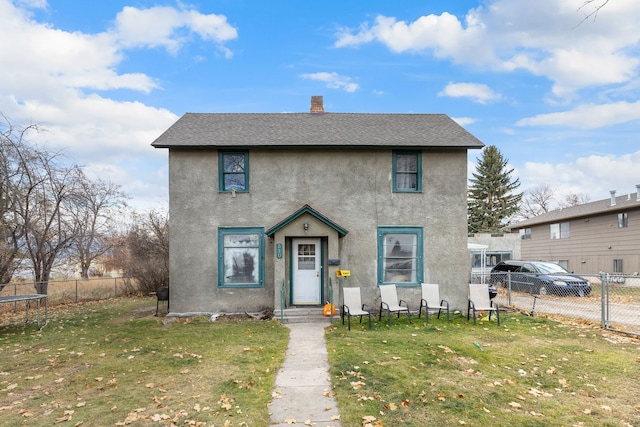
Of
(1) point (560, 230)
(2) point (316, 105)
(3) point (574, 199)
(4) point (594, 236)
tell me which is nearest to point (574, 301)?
(2) point (316, 105)

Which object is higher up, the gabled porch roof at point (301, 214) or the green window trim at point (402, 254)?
the gabled porch roof at point (301, 214)

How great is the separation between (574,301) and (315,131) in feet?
39.0

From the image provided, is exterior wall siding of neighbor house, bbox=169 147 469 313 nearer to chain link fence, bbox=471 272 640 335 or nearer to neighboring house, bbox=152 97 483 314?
neighboring house, bbox=152 97 483 314

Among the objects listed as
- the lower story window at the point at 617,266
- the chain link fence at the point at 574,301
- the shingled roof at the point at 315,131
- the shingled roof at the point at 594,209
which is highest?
the shingled roof at the point at 315,131

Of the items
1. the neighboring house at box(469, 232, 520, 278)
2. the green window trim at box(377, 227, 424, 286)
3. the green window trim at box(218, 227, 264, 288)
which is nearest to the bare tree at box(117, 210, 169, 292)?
the green window trim at box(218, 227, 264, 288)

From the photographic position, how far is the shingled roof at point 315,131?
1225cm

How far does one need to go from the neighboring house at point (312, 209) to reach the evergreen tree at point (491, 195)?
34.7 metres

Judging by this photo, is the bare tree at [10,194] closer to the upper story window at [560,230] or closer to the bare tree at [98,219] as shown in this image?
the bare tree at [98,219]

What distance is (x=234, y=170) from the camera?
12570 mm

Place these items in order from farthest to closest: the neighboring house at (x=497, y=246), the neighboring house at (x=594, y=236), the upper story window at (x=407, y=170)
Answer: the neighboring house at (x=497, y=246) → the neighboring house at (x=594, y=236) → the upper story window at (x=407, y=170)

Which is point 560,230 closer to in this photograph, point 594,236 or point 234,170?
point 594,236

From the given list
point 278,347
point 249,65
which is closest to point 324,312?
point 278,347

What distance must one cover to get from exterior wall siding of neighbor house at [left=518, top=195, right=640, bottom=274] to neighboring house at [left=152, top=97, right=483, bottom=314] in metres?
16.5

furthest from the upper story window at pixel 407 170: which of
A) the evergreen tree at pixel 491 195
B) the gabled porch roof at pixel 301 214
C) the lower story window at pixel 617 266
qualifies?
the evergreen tree at pixel 491 195
